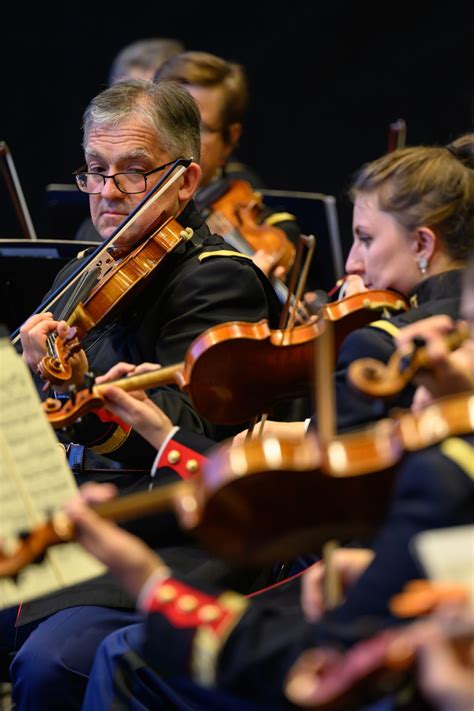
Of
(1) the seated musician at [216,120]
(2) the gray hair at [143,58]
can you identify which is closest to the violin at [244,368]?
(1) the seated musician at [216,120]

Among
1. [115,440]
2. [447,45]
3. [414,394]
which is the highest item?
[414,394]

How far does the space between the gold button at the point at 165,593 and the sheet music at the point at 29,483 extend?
13 cm

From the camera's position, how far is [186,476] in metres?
2.02

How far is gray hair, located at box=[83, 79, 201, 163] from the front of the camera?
258cm

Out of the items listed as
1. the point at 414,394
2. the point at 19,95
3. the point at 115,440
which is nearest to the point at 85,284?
the point at 115,440

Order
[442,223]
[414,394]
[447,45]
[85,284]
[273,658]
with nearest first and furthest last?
[273,658], [414,394], [442,223], [85,284], [447,45]

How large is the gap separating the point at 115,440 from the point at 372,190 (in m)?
0.72

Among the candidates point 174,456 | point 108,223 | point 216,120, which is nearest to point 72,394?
point 174,456

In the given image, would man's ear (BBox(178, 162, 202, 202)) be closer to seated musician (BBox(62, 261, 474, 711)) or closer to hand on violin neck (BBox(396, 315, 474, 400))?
hand on violin neck (BBox(396, 315, 474, 400))

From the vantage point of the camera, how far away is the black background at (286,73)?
5.07 metres

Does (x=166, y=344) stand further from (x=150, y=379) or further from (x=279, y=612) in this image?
(x=279, y=612)

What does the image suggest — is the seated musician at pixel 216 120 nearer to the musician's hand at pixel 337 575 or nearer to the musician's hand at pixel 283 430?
the musician's hand at pixel 283 430

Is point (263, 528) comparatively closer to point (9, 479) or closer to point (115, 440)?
point (9, 479)

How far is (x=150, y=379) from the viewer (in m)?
2.06
